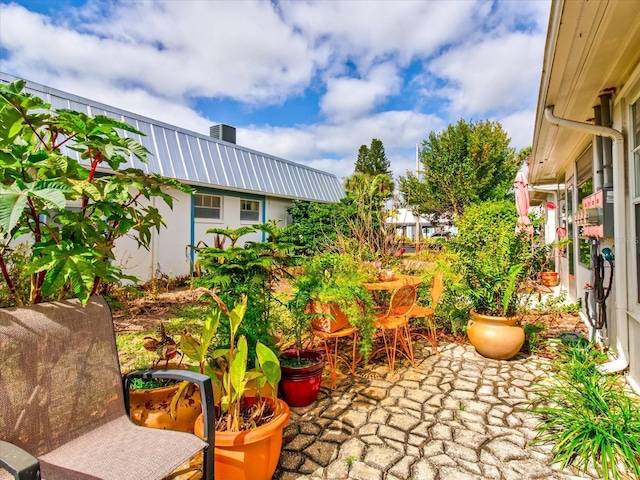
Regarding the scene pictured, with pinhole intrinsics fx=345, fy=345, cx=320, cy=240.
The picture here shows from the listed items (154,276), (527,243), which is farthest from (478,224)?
(154,276)

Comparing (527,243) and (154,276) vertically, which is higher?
(527,243)

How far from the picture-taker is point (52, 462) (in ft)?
4.78

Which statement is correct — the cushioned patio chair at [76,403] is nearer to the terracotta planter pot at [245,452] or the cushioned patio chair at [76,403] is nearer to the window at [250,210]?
the terracotta planter pot at [245,452]

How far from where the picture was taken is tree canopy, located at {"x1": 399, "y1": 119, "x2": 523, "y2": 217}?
47.9ft

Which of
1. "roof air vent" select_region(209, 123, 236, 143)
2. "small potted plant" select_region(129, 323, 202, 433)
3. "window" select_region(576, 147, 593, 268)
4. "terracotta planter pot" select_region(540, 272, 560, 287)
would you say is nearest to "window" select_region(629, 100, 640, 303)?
"window" select_region(576, 147, 593, 268)

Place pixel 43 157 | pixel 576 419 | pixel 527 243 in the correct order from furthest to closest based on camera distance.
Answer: pixel 527 243 → pixel 576 419 → pixel 43 157

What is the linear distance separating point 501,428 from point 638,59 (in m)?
3.05

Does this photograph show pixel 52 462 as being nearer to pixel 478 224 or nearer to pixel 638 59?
pixel 478 224

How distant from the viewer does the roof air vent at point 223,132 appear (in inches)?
494

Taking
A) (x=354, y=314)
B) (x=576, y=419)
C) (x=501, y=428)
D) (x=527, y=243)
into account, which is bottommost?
(x=501, y=428)

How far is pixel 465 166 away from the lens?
14.8m

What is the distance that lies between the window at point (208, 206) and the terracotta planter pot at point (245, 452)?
839cm

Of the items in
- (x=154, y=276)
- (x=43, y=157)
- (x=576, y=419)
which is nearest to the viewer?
(x=43, y=157)

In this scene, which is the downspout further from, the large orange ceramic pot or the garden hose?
the large orange ceramic pot
